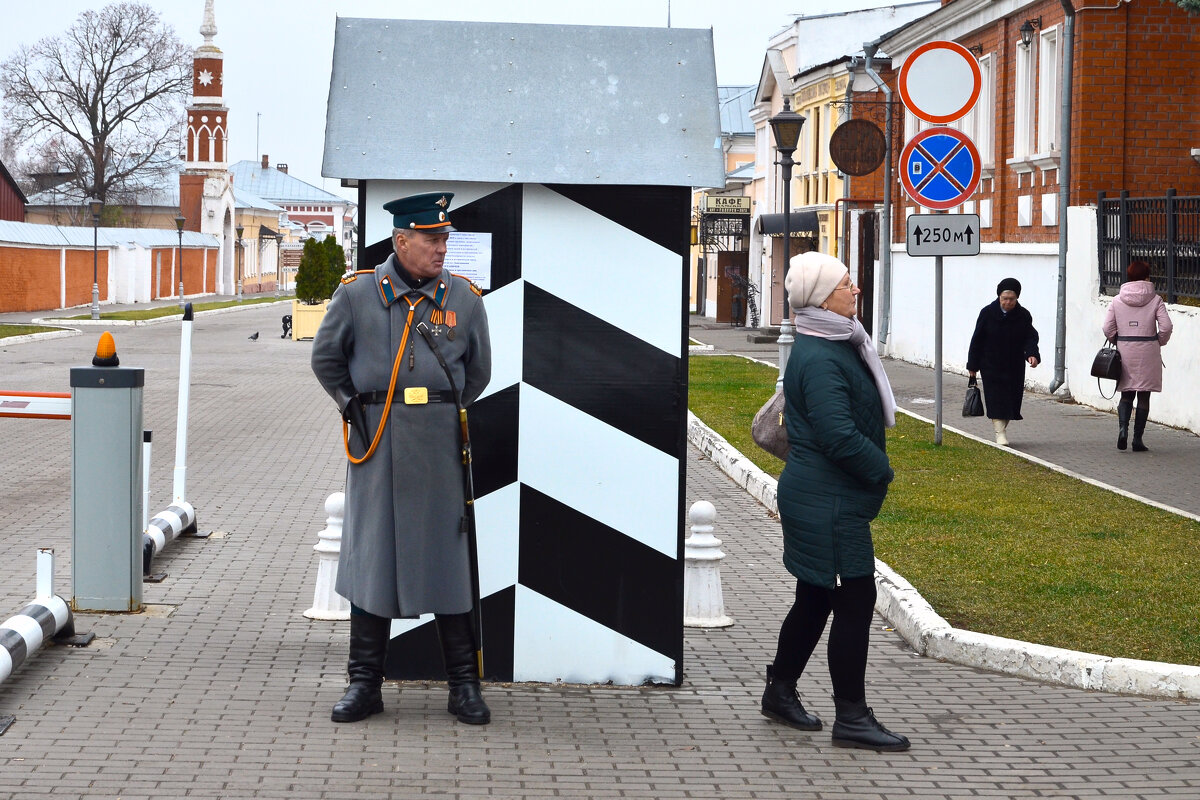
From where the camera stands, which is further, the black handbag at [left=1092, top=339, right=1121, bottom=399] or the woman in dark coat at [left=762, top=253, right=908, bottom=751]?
the black handbag at [left=1092, top=339, right=1121, bottom=399]

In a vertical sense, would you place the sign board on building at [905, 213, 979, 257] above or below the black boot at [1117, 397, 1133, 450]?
above

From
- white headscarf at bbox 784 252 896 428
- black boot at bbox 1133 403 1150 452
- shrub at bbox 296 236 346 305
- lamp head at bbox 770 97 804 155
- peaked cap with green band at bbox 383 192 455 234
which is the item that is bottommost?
black boot at bbox 1133 403 1150 452

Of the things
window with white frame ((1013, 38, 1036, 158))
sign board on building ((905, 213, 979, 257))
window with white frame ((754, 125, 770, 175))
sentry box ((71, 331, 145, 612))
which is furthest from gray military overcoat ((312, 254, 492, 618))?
window with white frame ((754, 125, 770, 175))

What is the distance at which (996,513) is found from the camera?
10422 millimetres

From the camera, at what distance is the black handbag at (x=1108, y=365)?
47.1 feet

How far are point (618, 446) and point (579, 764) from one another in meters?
1.30

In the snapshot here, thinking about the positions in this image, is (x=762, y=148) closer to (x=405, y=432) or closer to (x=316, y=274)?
(x=316, y=274)

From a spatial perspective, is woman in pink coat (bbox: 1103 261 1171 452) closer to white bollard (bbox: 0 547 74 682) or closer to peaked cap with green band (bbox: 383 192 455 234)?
peaked cap with green band (bbox: 383 192 455 234)

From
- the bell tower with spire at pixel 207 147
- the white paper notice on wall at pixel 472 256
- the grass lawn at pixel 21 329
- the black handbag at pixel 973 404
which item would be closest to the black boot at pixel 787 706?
the white paper notice on wall at pixel 472 256

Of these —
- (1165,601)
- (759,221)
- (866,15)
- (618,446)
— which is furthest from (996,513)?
(866,15)

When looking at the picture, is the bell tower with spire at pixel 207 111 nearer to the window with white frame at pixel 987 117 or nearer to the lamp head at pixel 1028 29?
the window with white frame at pixel 987 117

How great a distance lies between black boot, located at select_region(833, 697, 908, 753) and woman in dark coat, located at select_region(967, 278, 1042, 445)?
31.0 ft

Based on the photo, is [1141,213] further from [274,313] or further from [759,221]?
[274,313]

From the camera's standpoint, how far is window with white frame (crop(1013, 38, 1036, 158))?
75.9 feet
